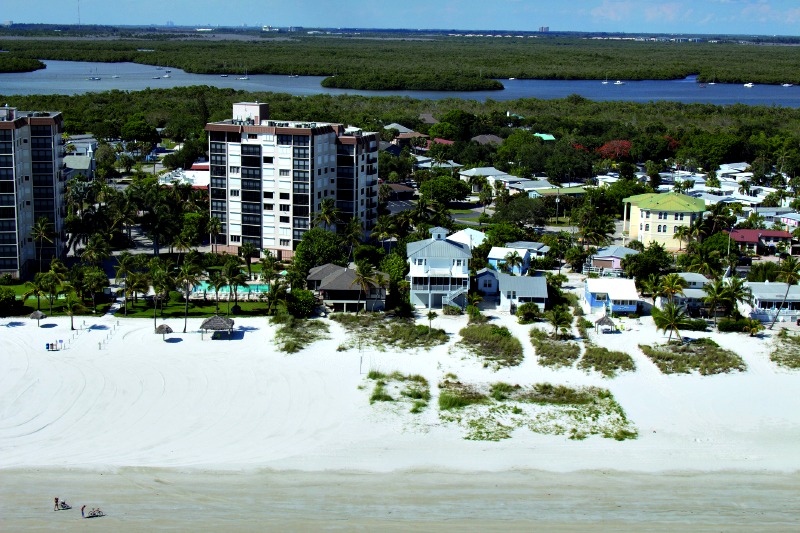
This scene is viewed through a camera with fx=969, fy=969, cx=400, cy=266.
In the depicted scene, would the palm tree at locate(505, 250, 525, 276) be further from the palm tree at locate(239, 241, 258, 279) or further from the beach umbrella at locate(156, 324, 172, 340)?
the beach umbrella at locate(156, 324, 172, 340)

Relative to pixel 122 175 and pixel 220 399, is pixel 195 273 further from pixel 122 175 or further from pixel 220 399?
pixel 122 175

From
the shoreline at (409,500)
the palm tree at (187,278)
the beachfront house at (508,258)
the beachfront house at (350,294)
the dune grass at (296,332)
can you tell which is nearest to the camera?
the shoreline at (409,500)

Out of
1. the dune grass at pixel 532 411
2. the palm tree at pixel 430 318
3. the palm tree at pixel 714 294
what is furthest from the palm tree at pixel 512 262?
the dune grass at pixel 532 411

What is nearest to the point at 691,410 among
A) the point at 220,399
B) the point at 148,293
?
the point at 220,399

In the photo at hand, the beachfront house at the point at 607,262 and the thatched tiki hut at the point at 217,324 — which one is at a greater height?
the beachfront house at the point at 607,262

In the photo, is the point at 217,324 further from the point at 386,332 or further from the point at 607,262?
the point at 607,262

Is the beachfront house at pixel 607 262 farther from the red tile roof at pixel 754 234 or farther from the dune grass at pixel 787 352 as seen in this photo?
the dune grass at pixel 787 352
